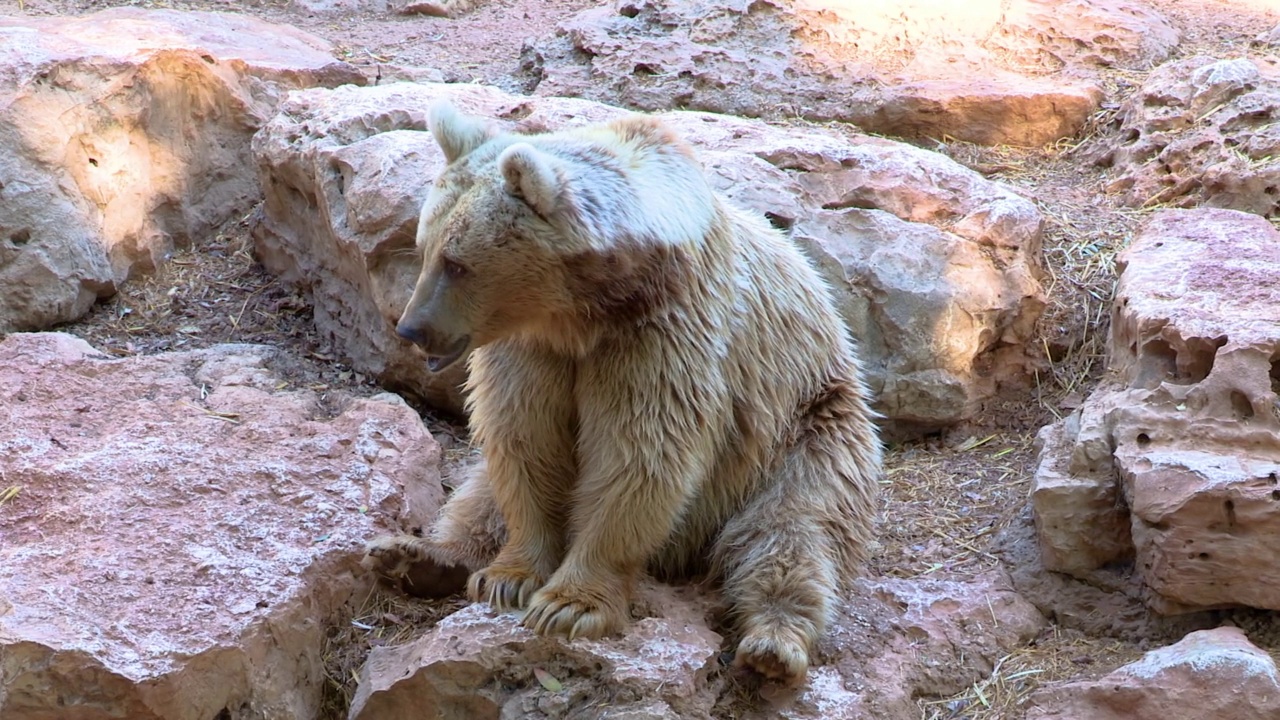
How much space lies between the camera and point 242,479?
4.75m

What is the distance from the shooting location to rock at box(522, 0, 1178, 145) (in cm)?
802

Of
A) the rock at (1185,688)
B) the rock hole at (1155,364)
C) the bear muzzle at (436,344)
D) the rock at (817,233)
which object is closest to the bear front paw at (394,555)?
the bear muzzle at (436,344)

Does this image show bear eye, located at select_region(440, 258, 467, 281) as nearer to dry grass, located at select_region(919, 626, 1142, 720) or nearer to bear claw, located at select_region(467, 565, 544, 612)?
bear claw, located at select_region(467, 565, 544, 612)

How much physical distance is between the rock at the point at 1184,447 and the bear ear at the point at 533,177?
2.23 meters

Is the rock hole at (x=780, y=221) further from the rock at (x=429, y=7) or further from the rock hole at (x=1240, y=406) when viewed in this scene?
the rock at (x=429, y=7)

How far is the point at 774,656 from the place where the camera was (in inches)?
159

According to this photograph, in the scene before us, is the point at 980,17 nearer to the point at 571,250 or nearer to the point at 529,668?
the point at 571,250

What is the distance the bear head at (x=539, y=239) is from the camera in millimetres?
3904

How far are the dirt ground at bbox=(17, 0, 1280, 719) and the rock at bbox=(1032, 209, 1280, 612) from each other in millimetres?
278

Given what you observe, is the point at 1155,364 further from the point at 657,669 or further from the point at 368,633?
the point at 368,633

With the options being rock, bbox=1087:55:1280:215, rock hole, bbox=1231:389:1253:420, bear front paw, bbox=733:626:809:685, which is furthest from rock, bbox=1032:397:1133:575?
rock, bbox=1087:55:1280:215

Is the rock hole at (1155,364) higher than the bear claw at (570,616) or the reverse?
higher

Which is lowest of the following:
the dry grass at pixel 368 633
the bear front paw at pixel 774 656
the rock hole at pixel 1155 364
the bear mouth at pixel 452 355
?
the dry grass at pixel 368 633

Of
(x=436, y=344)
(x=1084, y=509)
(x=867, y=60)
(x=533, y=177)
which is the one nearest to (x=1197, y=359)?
(x=1084, y=509)
